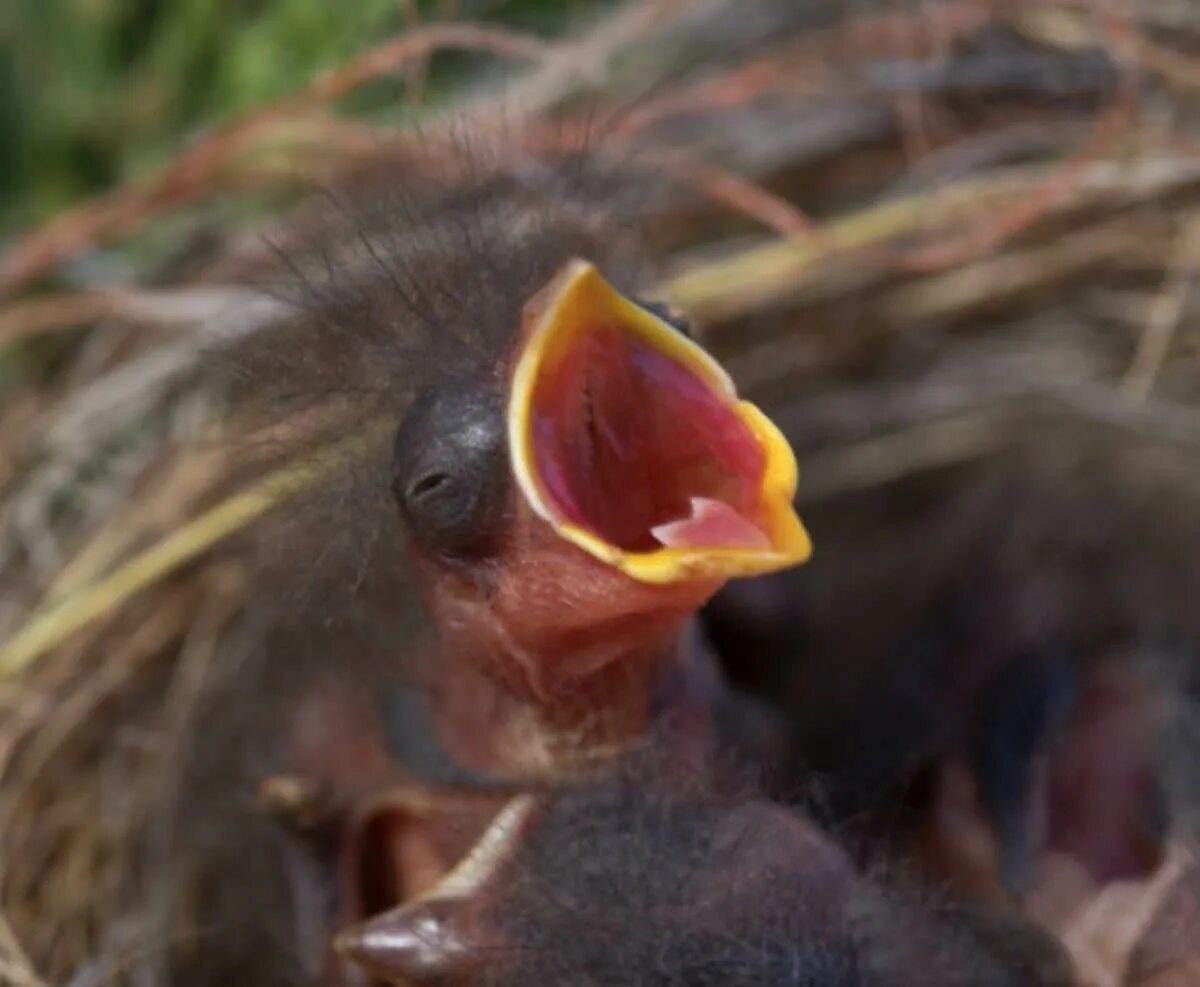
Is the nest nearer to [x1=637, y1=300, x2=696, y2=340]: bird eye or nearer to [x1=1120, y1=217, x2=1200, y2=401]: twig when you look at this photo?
[x1=1120, y1=217, x2=1200, y2=401]: twig

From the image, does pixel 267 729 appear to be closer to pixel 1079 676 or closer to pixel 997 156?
pixel 1079 676

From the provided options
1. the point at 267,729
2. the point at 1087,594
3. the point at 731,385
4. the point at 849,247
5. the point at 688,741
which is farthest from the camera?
the point at 849,247

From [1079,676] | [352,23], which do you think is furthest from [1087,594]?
[352,23]

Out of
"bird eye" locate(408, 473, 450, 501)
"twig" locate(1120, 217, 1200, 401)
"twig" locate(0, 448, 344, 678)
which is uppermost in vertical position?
"bird eye" locate(408, 473, 450, 501)

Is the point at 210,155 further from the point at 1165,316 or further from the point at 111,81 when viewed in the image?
the point at 1165,316

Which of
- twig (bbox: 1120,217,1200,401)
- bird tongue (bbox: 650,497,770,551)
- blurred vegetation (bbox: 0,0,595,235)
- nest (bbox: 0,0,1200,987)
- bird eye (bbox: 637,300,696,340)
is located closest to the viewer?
bird tongue (bbox: 650,497,770,551)

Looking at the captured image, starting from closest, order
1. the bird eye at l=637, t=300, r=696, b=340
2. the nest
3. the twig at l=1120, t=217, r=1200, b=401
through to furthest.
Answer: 1. the bird eye at l=637, t=300, r=696, b=340
2. the nest
3. the twig at l=1120, t=217, r=1200, b=401

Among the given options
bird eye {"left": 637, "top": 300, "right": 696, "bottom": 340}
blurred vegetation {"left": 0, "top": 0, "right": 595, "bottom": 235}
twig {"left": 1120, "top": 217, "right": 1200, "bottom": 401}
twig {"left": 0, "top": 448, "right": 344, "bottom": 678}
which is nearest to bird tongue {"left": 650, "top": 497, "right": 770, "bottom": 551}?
bird eye {"left": 637, "top": 300, "right": 696, "bottom": 340}
